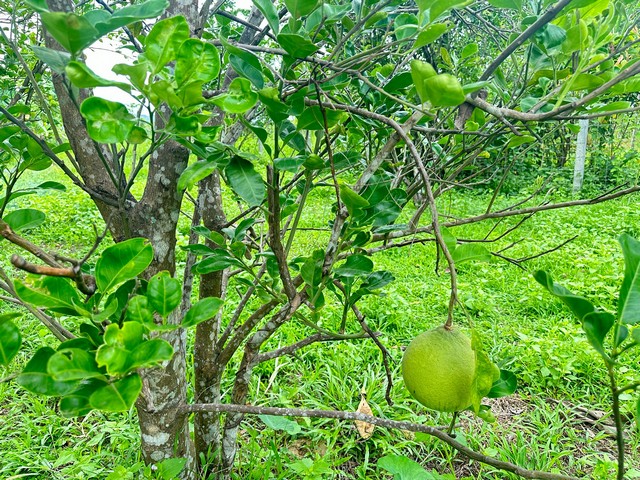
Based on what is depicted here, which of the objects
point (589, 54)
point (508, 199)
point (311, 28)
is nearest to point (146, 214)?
point (311, 28)

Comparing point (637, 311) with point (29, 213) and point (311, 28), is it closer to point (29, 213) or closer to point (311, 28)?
point (311, 28)

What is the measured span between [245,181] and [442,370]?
349 millimetres

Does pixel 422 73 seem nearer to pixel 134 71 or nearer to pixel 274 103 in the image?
pixel 274 103

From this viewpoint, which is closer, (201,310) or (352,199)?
(201,310)

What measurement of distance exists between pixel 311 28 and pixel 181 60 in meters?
0.33

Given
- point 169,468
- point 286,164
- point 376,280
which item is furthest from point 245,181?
point 169,468

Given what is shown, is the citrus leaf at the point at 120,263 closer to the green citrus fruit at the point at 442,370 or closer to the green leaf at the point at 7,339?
the green leaf at the point at 7,339

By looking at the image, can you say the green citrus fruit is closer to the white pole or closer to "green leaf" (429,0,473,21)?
"green leaf" (429,0,473,21)

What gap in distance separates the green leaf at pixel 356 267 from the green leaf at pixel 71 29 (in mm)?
511

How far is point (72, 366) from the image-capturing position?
0.41 meters

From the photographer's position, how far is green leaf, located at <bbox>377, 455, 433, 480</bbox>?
2.31 ft

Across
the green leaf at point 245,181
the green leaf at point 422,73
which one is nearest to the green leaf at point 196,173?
the green leaf at point 245,181

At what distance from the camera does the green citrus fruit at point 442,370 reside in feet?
2.05

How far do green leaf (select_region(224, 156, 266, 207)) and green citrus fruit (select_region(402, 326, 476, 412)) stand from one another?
294 mm
